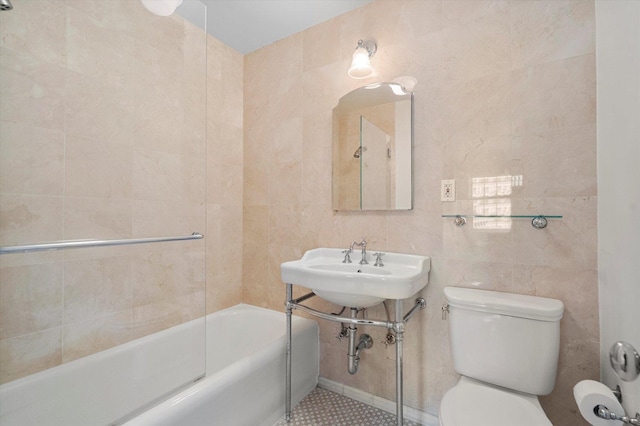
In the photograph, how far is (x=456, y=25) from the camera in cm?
144

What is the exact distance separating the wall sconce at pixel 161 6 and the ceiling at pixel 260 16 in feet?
0.10

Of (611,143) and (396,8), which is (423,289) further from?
(396,8)

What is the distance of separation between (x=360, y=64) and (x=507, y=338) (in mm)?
1502

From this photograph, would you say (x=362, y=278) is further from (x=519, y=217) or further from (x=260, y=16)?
(x=260, y=16)

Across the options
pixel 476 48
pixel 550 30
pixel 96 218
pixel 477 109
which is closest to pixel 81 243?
pixel 96 218

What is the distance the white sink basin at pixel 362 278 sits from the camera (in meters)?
1.20

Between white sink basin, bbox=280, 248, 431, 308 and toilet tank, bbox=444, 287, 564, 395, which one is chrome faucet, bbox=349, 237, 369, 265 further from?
toilet tank, bbox=444, 287, 564, 395

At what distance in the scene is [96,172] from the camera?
131 cm

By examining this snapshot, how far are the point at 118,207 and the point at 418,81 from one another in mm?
1667

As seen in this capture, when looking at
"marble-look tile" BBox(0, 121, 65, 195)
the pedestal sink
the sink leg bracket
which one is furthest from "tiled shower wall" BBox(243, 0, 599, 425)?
"marble-look tile" BBox(0, 121, 65, 195)

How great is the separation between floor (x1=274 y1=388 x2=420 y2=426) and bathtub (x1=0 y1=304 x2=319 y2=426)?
74 millimetres

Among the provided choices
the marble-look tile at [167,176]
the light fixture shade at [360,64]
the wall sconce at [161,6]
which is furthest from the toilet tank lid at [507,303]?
the wall sconce at [161,6]

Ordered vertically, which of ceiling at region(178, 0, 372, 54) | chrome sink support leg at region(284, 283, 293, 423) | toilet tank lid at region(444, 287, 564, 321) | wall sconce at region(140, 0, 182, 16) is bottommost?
chrome sink support leg at region(284, 283, 293, 423)

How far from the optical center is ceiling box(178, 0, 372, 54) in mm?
1664
